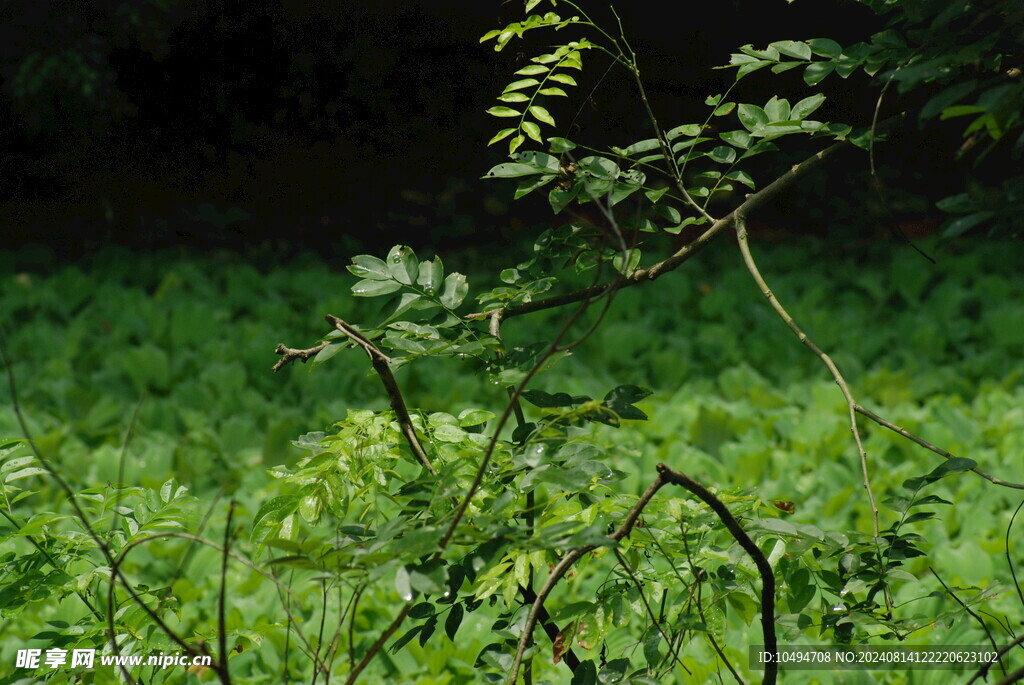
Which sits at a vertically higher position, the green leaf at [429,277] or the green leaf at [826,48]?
the green leaf at [826,48]

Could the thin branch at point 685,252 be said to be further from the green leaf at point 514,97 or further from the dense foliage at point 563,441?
the green leaf at point 514,97

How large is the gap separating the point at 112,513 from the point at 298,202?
4608 millimetres

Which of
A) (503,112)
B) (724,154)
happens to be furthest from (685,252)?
(503,112)

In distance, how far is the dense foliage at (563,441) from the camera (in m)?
0.89

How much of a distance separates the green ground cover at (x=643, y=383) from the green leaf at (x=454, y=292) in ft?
3.13

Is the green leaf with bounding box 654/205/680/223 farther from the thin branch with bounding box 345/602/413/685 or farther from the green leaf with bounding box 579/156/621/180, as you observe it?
the thin branch with bounding box 345/602/413/685

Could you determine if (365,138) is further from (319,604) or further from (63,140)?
(319,604)

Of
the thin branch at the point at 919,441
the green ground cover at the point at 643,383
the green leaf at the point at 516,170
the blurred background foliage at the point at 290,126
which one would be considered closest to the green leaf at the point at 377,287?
the green leaf at the point at 516,170

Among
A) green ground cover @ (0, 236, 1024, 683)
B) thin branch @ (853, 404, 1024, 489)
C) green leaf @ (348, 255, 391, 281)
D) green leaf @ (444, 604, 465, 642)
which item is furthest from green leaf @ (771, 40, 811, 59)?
green ground cover @ (0, 236, 1024, 683)

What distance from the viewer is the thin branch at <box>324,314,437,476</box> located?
92 centimetres

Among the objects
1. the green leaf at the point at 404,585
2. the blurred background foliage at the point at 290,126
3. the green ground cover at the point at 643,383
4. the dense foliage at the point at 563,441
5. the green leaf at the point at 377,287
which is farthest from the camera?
the blurred background foliage at the point at 290,126

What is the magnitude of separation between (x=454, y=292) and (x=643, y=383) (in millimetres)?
2431

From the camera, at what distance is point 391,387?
92cm

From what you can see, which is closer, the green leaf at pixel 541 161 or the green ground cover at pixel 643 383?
the green leaf at pixel 541 161
